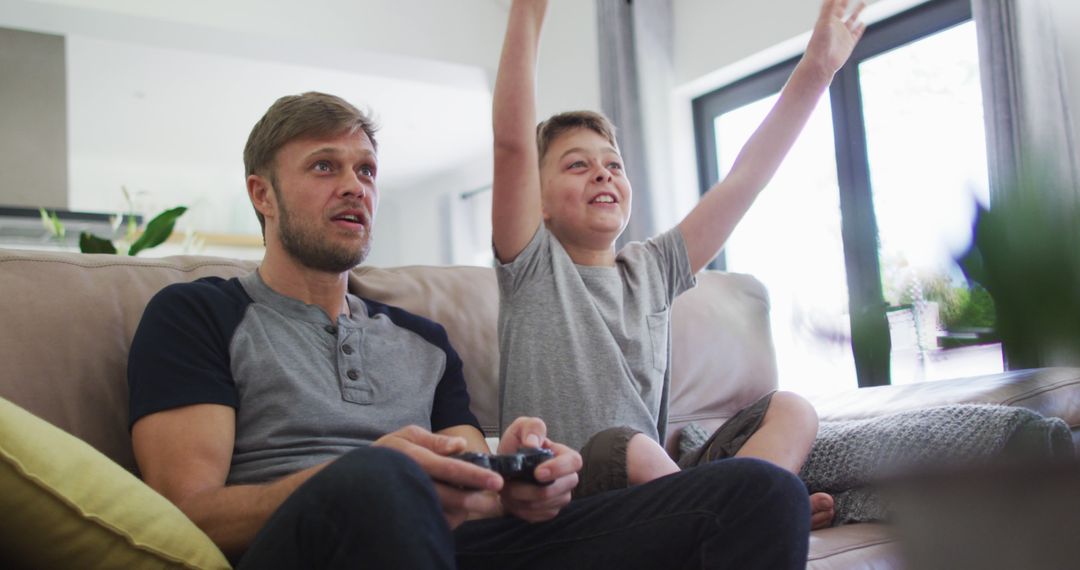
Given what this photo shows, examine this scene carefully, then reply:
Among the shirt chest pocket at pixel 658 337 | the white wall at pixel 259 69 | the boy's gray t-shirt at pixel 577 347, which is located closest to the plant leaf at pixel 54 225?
the white wall at pixel 259 69

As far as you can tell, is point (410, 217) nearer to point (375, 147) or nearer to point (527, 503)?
point (375, 147)

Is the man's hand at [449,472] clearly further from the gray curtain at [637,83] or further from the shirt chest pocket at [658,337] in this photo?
the gray curtain at [637,83]

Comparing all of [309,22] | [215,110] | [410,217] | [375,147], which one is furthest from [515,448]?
[410,217]

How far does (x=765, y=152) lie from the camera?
5.52ft

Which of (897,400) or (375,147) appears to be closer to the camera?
(375,147)

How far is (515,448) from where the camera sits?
1.03 metres

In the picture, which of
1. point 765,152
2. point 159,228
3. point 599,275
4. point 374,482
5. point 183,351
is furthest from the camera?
point 159,228

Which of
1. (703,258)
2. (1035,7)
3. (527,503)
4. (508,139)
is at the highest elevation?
(1035,7)

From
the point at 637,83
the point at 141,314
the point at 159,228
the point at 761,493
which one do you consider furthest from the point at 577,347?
the point at 637,83

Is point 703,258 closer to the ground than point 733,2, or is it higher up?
closer to the ground

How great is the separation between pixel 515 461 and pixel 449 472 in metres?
0.10

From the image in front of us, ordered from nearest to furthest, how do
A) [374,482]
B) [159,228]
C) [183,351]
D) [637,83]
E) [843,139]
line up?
1. [374,482]
2. [183,351]
3. [159,228]
4. [843,139]
5. [637,83]

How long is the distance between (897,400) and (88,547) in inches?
53.5

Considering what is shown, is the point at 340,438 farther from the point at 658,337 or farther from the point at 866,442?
the point at 866,442
